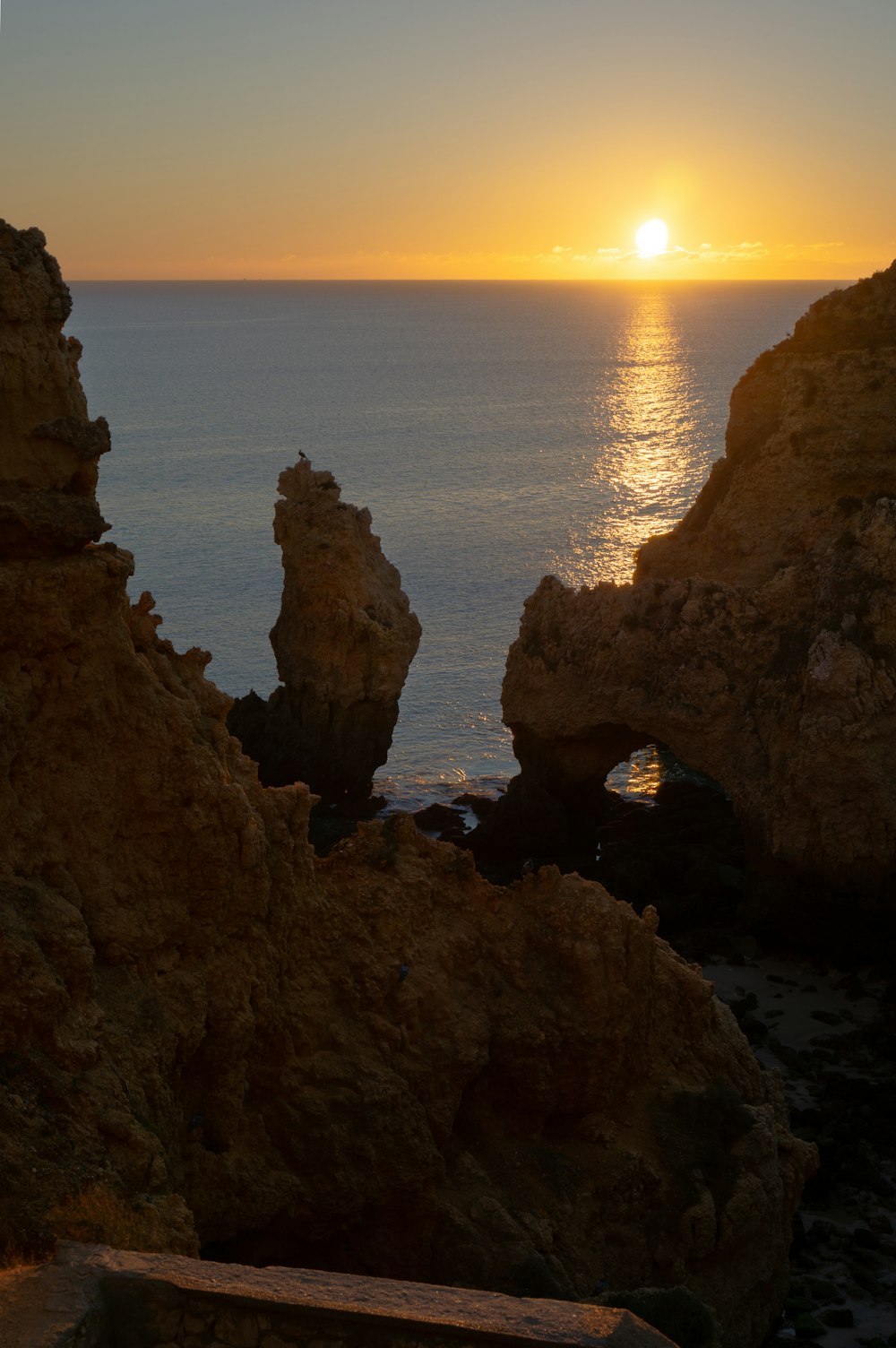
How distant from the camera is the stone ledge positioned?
7625 mm

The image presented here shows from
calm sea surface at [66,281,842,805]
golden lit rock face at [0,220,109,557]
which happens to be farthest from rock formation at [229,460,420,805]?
golden lit rock face at [0,220,109,557]

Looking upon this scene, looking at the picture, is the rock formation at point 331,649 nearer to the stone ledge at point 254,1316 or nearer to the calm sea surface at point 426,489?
the calm sea surface at point 426,489

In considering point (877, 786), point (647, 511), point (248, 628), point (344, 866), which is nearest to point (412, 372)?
point (647, 511)

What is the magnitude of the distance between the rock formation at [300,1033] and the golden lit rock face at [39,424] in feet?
0.29

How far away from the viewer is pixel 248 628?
5291 cm

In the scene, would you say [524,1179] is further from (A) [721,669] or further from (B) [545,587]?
(B) [545,587]

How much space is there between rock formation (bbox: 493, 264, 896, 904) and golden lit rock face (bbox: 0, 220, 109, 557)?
53.0ft

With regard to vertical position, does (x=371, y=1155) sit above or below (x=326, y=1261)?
above

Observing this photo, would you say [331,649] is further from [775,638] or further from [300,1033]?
[300,1033]

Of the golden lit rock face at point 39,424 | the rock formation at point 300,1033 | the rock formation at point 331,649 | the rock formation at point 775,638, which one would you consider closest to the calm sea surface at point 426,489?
the rock formation at point 331,649

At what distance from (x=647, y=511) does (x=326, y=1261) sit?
72799 millimetres

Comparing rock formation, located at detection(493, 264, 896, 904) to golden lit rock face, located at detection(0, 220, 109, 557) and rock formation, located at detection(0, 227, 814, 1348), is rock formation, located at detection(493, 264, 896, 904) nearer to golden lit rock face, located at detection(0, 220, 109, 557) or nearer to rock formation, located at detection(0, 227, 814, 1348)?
rock formation, located at detection(0, 227, 814, 1348)

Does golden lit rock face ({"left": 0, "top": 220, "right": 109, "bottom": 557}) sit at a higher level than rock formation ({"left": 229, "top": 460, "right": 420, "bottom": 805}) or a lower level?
higher

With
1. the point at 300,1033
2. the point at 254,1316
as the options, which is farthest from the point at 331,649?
the point at 254,1316
